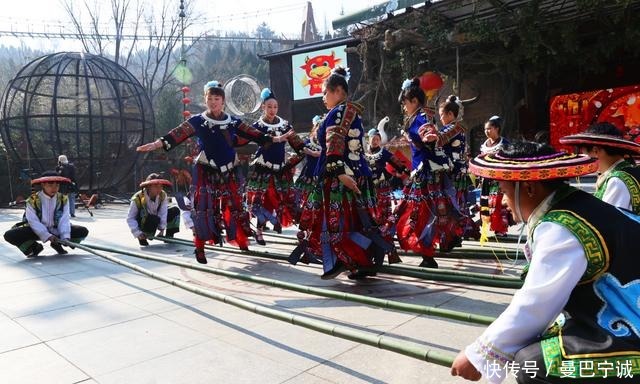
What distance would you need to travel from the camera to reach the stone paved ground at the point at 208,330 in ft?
7.63

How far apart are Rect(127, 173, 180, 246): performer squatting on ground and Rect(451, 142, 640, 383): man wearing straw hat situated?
5.47 m

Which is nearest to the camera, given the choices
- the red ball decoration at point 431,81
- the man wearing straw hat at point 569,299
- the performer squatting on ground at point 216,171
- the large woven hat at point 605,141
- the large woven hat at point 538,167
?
the man wearing straw hat at point 569,299

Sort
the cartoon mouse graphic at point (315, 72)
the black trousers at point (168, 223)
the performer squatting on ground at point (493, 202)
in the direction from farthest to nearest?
the cartoon mouse graphic at point (315, 72) → the black trousers at point (168, 223) → the performer squatting on ground at point (493, 202)

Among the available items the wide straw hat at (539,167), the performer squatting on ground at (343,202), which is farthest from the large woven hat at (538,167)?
the performer squatting on ground at (343,202)

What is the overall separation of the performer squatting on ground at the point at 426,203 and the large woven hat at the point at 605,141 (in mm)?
1508

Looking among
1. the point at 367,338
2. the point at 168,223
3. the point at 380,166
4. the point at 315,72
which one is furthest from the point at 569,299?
the point at 315,72

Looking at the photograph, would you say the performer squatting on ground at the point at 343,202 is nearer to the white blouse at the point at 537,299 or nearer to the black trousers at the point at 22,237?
the white blouse at the point at 537,299

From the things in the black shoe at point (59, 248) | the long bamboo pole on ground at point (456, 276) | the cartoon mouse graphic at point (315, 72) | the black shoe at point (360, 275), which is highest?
the cartoon mouse graphic at point (315, 72)

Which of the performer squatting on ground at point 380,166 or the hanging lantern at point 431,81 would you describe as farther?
the hanging lantern at point 431,81

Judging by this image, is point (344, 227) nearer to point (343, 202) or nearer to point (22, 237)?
point (343, 202)

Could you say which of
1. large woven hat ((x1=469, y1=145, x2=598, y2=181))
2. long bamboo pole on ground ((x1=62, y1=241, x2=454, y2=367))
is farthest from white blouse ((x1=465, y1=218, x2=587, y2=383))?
long bamboo pole on ground ((x1=62, y1=241, x2=454, y2=367))

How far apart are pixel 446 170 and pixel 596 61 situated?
9.08m

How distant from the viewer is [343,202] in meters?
3.73

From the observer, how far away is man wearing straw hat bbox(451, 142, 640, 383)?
1.29 m
